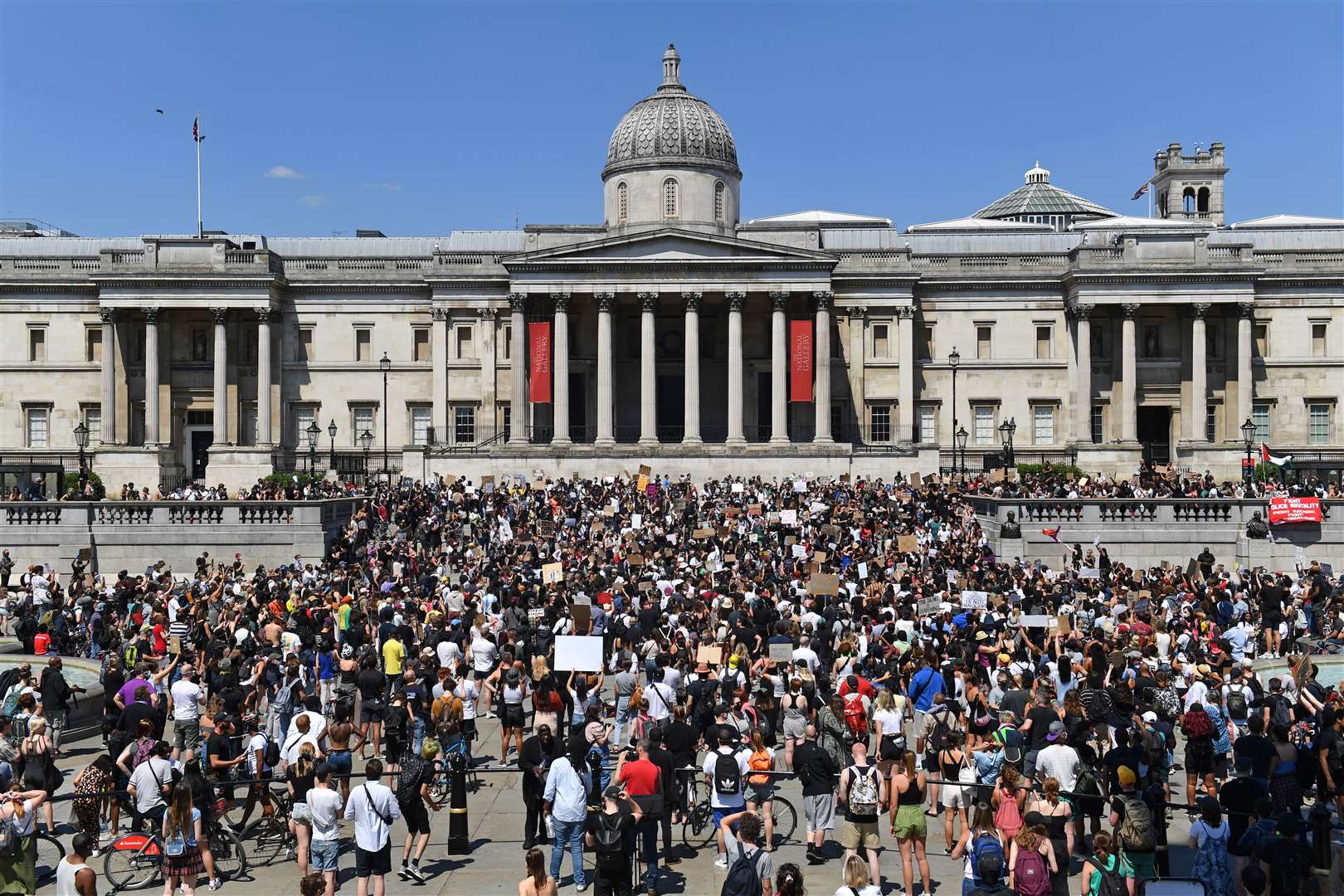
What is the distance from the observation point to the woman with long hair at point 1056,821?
12.7m

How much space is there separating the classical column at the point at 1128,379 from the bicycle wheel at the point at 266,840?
185 feet

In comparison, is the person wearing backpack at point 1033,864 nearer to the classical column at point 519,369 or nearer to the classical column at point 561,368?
the classical column at point 561,368

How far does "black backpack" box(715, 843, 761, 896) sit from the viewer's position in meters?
11.8

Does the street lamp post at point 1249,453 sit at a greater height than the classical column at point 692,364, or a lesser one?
lesser

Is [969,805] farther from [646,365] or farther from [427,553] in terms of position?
[646,365]

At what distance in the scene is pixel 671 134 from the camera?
6669 cm

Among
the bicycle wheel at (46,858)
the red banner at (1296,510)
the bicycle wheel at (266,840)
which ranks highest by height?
the red banner at (1296,510)

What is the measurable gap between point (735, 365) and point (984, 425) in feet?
49.2

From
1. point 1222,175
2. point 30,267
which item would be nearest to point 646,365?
point 30,267

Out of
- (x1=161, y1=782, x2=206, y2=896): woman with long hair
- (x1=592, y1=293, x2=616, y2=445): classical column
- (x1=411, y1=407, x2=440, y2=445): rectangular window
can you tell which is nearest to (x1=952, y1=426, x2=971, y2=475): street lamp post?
(x1=592, y1=293, x2=616, y2=445): classical column

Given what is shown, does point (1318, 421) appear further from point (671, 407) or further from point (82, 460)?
point (82, 460)

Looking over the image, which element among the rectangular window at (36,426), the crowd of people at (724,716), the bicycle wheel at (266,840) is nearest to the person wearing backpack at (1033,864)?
the crowd of people at (724,716)

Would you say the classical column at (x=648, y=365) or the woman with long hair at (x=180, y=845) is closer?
the woman with long hair at (x=180, y=845)

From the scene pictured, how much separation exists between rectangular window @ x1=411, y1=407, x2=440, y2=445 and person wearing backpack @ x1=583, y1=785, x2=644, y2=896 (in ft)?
183
